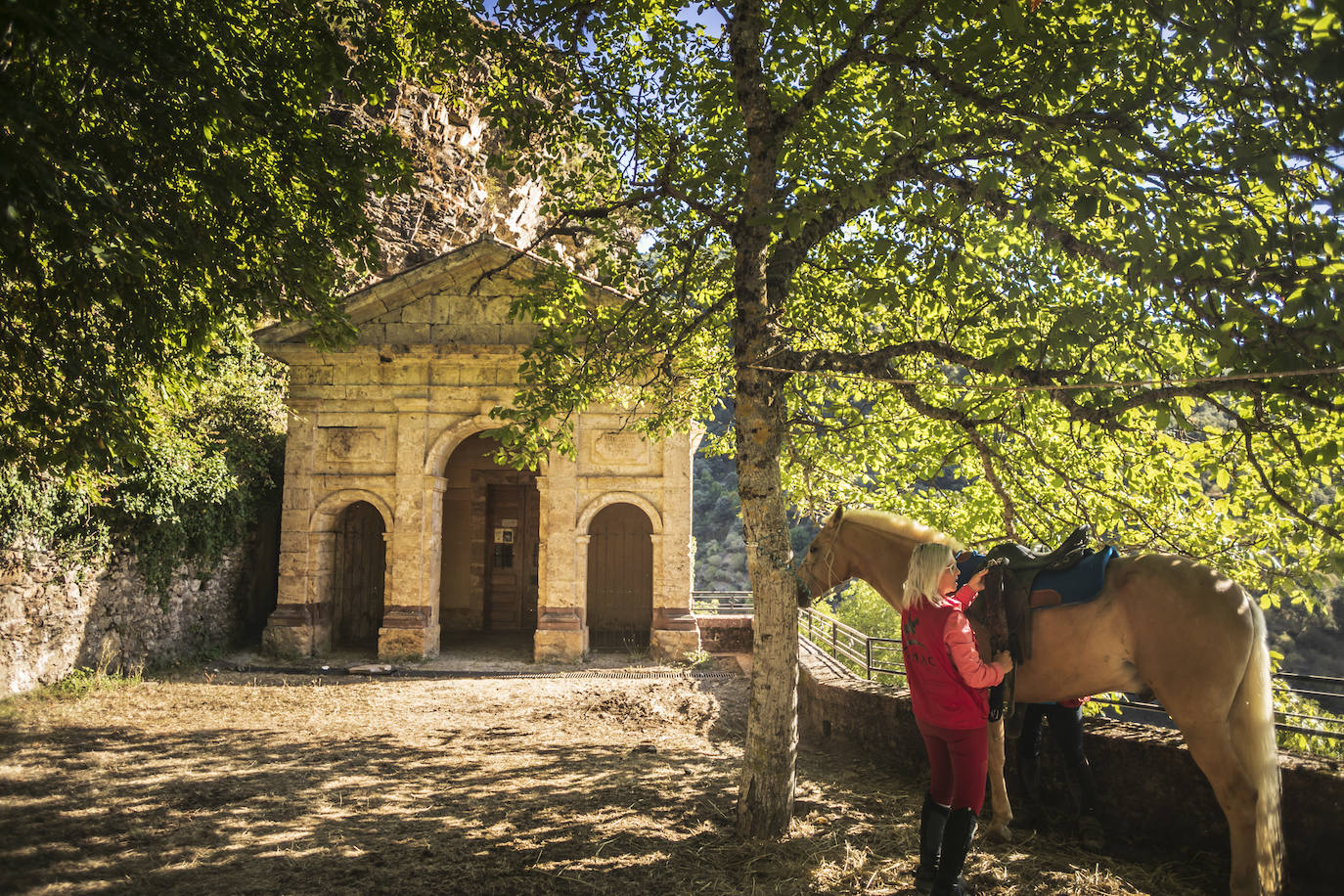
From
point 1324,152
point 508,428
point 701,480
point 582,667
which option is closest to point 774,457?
point 508,428

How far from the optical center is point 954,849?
146 inches

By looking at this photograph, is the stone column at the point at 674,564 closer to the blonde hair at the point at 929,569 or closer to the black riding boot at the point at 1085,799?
the black riding boot at the point at 1085,799

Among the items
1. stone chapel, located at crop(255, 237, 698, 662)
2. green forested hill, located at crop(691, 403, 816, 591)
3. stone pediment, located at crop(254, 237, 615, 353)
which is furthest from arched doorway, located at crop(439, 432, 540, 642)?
green forested hill, located at crop(691, 403, 816, 591)

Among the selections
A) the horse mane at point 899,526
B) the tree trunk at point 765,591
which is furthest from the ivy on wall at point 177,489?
the horse mane at point 899,526

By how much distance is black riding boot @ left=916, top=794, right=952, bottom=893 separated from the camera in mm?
3900

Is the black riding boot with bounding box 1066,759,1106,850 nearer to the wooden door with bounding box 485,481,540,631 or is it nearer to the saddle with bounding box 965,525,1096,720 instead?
the saddle with bounding box 965,525,1096,720

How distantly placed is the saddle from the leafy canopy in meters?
0.91

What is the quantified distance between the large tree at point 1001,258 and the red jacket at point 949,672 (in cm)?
114

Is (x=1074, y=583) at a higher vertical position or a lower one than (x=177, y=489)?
lower

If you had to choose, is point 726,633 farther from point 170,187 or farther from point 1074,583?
point 170,187

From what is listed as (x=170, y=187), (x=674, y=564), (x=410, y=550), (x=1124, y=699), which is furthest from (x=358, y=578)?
(x=1124, y=699)

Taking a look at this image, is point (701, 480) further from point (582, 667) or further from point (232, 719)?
point (232, 719)

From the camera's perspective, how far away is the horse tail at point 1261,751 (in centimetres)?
358

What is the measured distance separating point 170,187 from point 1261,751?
24.6 feet
